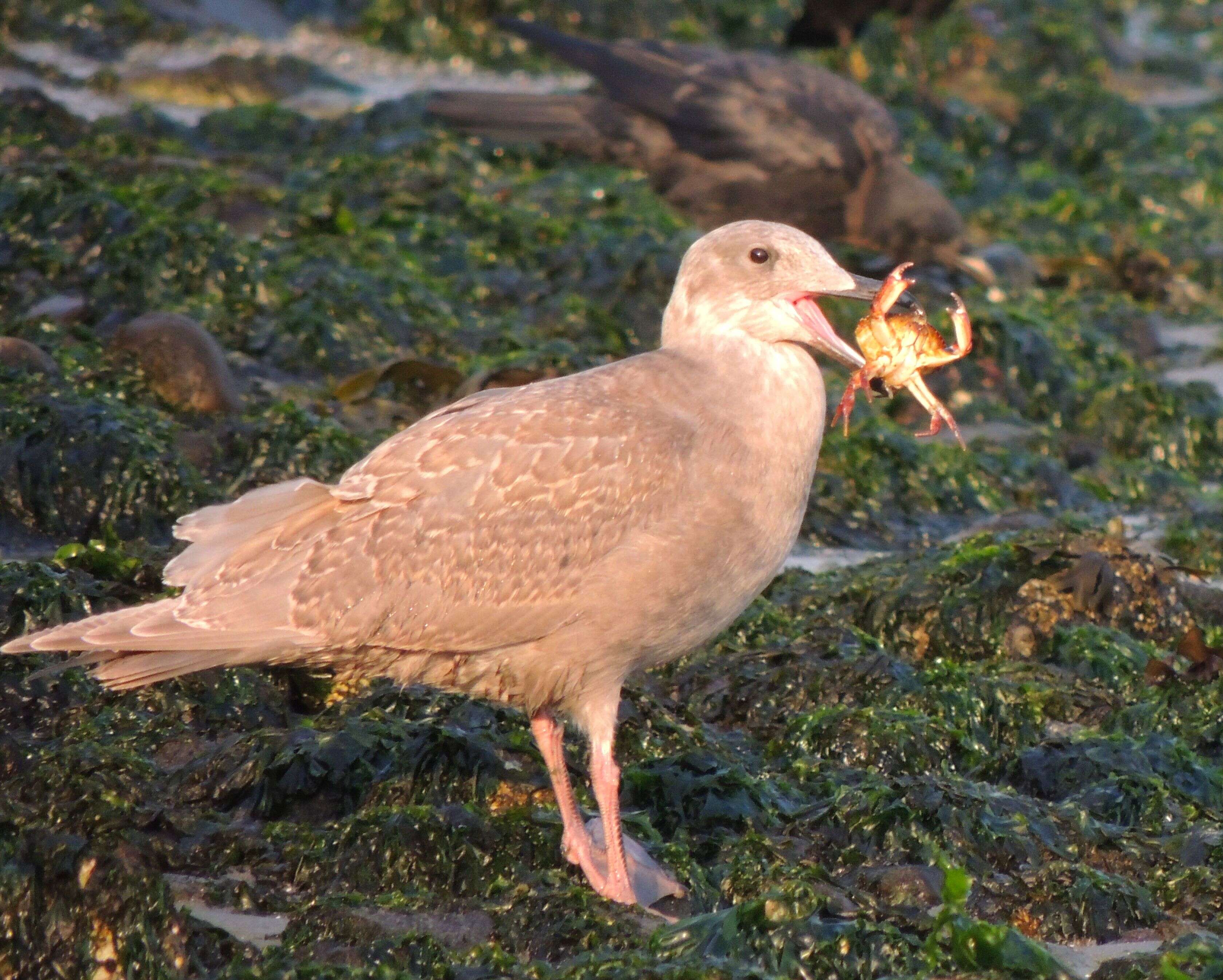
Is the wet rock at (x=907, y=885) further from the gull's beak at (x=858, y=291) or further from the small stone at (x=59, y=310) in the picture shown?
the small stone at (x=59, y=310)

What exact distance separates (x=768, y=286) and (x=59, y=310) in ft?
12.4

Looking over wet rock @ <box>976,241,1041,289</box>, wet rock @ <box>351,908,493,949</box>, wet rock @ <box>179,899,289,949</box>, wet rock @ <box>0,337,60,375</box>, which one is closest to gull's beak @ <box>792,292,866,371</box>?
wet rock @ <box>351,908,493,949</box>

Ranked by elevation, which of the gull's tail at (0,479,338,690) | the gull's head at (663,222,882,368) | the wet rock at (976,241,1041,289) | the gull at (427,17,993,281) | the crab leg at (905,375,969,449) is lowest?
the wet rock at (976,241,1041,289)

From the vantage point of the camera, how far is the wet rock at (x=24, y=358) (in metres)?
6.56

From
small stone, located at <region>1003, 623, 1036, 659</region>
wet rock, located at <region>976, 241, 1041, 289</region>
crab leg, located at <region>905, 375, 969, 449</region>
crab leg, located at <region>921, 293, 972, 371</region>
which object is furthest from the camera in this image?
wet rock, located at <region>976, 241, 1041, 289</region>

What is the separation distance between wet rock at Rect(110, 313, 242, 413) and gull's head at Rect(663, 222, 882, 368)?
2.67 m

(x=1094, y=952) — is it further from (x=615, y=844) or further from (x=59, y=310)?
(x=59, y=310)

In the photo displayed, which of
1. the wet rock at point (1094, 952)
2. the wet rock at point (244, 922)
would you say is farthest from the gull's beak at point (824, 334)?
the wet rock at point (244, 922)

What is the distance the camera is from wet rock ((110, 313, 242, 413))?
6.80m

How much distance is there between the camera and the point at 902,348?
472 cm

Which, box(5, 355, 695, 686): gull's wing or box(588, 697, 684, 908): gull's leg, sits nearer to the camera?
box(588, 697, 684, 908): gull's leg

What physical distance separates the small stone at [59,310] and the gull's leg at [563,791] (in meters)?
3.49

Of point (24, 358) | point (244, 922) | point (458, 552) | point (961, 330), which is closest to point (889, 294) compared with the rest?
point (961, 330)

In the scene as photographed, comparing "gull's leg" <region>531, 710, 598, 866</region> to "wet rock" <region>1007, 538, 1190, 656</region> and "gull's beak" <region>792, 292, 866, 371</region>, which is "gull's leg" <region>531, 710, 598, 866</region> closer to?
"gull's beak" <region>792, 292, 866, 371</region>
